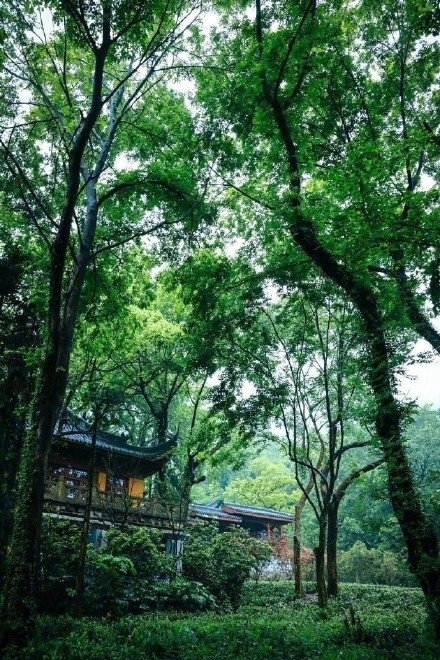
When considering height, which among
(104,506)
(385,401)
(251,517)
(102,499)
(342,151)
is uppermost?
(342,151)

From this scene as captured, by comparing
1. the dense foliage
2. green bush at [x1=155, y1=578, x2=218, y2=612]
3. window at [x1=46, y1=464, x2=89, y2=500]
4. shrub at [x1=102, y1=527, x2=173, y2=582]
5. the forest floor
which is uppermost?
the dense foliage

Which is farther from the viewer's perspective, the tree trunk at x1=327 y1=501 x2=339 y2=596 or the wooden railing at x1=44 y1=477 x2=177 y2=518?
the tree trunk at x1=327 y1=501 x2=339 y2=596

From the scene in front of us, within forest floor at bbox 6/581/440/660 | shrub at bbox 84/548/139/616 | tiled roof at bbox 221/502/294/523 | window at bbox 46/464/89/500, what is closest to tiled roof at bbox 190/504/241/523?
tiled roof at bbox 221/502/294/523

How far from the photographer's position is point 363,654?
6.46 meters

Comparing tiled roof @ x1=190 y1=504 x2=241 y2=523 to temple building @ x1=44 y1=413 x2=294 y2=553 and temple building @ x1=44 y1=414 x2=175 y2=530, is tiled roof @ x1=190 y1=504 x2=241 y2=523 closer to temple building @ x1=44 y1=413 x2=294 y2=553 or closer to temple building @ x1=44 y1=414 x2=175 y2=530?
temple building @ x1=44 y1=413 x2=294 y2=553

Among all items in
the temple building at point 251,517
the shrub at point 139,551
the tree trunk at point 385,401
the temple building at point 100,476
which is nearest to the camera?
the tree trunk at point 385,401

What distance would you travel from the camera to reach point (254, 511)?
30.8 meters

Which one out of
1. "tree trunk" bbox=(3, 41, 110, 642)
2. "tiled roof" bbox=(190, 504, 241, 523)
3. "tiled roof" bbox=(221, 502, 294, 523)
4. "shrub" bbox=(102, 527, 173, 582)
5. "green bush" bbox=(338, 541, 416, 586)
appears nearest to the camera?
"tree trunk" bbox=(3, 41, 110, 642)

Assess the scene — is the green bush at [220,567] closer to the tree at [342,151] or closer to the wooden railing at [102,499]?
the wooden railing at [102,499]

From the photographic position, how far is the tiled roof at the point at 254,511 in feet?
99.9

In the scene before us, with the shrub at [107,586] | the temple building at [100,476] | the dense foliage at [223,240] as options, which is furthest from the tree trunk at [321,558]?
the temple building at [100,476]

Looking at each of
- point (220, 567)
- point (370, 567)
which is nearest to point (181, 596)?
point (220, 567)

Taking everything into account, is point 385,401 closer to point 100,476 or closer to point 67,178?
point 67,178

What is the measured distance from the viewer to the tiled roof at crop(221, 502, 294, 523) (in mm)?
30438
